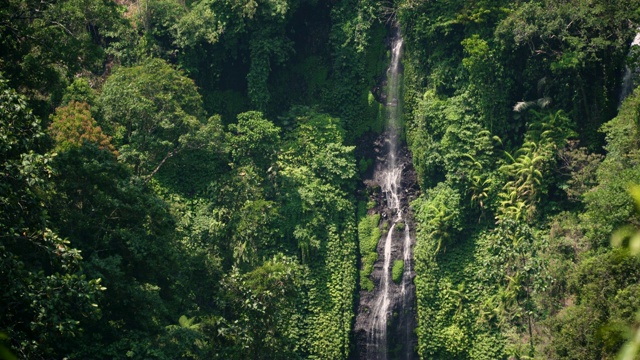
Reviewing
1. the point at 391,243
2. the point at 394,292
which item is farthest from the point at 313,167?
the point at 394,292

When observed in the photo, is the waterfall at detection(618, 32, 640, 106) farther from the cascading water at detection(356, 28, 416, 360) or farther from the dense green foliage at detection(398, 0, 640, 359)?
the cascading water at detection(356, 28, 416, 360)

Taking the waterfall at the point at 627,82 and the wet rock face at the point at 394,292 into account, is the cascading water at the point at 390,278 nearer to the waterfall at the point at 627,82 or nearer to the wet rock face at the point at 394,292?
the wet rock face at the point at 394,292

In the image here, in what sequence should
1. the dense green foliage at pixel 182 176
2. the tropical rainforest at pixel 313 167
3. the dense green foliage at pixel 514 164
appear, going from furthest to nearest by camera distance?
the dense green foliage at pixel 514 164, the tropical rainforest at pixel 313 167, the dense green foliage at pixel 182 176

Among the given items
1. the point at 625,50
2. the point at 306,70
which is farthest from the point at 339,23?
the point at 625,50

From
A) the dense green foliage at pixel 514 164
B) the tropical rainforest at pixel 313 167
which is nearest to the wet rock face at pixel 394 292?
the tropical rainforest at pixel 313 167

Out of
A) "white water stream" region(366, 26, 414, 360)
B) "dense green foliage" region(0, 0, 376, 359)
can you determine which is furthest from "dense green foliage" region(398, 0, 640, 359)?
"dense green foliage" region(0, 0, 376, 359)

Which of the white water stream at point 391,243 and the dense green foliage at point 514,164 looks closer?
the dense green foliage at point 514,164

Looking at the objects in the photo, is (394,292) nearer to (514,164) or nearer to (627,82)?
(514,164)

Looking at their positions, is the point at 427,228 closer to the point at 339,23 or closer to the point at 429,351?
the point at 429,351
